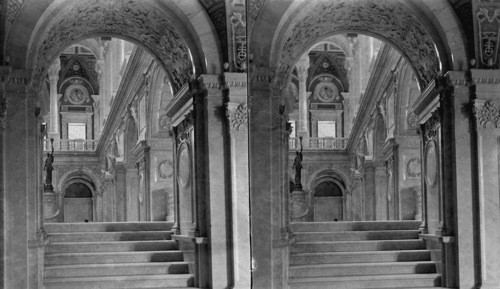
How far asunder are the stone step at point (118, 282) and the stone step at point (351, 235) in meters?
2.04

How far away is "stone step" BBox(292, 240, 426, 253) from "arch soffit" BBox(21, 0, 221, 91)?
2988mm

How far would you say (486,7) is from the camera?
15.4m

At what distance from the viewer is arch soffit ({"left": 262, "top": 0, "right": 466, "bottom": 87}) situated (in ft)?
46.2

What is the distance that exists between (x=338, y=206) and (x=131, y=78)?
702cm

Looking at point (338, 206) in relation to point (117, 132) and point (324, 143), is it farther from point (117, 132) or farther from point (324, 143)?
point (117, 132)

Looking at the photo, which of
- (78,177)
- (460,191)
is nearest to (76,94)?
(78,177)

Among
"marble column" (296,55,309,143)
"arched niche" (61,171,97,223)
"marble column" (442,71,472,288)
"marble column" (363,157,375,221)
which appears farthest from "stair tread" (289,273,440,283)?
"arched niche" (61,171,97,223)

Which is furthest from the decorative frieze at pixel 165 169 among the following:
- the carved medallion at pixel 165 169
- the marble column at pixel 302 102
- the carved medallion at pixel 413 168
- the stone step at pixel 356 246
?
the stone step at pixel 356 246

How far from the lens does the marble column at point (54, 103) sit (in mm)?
29922

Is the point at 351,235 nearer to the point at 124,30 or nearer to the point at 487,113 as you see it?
the point at 487,113

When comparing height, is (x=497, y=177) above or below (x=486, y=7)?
below

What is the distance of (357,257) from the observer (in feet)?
51.6

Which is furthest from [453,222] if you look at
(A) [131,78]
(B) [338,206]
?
(A) [131,78]

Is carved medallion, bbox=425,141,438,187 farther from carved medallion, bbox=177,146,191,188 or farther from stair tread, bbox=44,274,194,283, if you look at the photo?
stair tread, bbox=44,274,194,283
